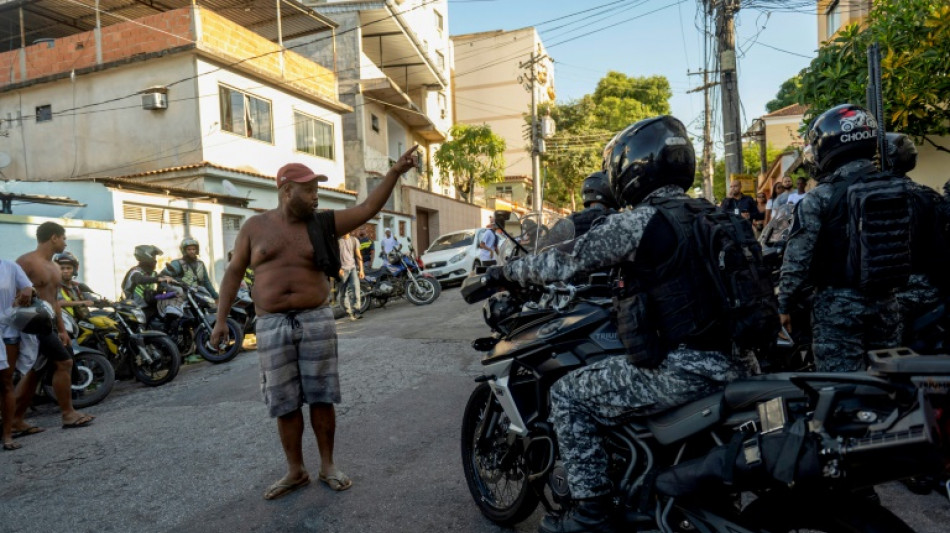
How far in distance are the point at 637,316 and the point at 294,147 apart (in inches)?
773

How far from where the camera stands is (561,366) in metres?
2.63

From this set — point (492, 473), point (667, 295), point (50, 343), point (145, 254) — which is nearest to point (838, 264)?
point (667, 295)

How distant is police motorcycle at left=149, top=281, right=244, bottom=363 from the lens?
8828 millimetres

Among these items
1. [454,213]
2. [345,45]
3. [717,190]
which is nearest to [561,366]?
[345,45]

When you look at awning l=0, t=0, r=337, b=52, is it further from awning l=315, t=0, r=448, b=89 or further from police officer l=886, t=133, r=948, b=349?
police officer l=886, t=133, r=948, b=349

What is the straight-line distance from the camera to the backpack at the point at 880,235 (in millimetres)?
3047

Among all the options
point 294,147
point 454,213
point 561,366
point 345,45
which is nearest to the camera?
point 561,366

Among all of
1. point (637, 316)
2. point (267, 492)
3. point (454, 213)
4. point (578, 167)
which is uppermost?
point (578, 167)

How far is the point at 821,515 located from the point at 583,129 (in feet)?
133

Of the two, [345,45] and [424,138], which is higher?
[345,45]

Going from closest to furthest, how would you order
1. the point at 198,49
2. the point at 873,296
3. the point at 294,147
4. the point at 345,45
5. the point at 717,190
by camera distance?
the point at 873,296 → the point at 198,49 → the point at 294,147 → the point at 345,45 → the point at 717,190

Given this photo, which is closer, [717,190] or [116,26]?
[116,26]

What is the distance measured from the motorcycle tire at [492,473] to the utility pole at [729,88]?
10496 millimetres

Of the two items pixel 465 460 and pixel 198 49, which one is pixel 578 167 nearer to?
pixel 198 49
